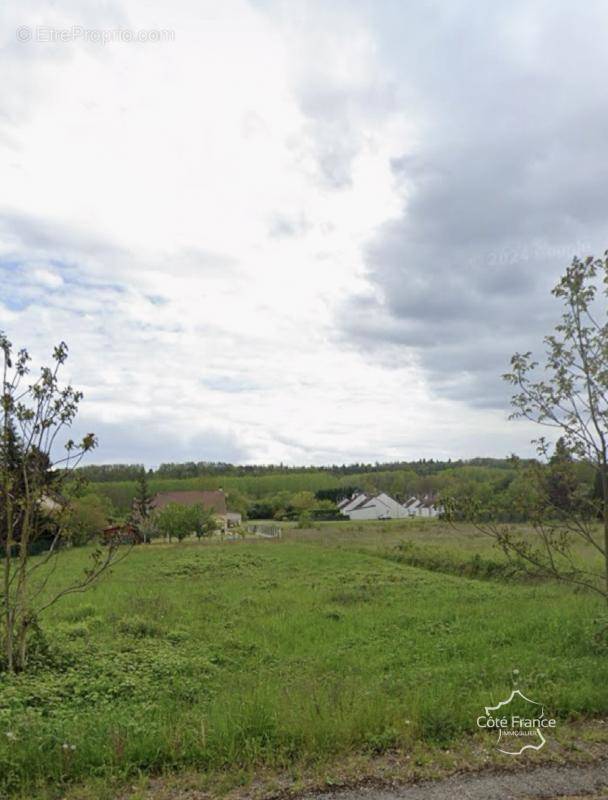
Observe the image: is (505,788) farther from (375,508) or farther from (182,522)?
(375,508)

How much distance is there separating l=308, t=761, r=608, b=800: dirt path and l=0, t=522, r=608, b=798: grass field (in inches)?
23.4

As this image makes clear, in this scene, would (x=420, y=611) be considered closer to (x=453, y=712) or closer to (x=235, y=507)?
(x=453, y=712)

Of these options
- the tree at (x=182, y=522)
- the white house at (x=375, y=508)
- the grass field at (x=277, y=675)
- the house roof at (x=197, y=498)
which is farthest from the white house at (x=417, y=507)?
the grass field at (x=277, y=675)

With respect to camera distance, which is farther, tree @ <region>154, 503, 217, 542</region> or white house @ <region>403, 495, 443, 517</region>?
white house @ <region>403, 495, 443, 517</region>

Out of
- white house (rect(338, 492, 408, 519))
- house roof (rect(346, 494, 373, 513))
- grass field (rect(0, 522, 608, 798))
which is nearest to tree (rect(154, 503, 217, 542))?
grass field (rect(0, 522, 608, 798))

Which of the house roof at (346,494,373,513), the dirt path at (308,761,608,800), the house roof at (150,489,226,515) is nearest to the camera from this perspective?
the dirt path at (308,761,608,800)

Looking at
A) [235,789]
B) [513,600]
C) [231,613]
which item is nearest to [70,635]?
[231,613]

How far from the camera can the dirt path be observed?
3559mm

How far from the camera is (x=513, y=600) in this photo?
12.2 metres

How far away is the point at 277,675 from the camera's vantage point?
7168mm

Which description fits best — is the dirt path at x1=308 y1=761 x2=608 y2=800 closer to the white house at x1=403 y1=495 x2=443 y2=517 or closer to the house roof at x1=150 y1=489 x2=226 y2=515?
the house roof at x1=150 y1=489 x2=226 y2=515

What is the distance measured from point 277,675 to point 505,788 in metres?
4.00

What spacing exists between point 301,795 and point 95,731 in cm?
191

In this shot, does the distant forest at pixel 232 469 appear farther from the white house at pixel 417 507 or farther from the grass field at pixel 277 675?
the grass field at pixel 277 675
